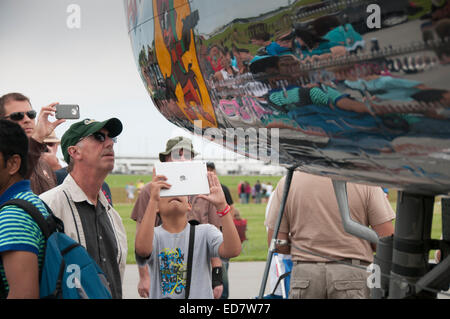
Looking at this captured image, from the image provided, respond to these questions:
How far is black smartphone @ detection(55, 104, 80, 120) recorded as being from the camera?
3.05m

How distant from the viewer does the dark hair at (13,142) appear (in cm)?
193

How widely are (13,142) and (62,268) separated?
0.51 meters

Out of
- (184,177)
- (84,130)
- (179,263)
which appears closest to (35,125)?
(84,130)

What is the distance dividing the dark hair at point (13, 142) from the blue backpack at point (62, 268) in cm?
23

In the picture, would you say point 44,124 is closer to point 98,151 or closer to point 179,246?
point 98,151

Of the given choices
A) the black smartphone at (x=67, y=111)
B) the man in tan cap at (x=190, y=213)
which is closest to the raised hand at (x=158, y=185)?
the black smartphone at (x=67, y=111)

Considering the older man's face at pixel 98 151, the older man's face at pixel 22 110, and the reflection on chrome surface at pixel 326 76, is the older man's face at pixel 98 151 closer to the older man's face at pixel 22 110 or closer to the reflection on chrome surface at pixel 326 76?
the older man's face at pixel 22 110

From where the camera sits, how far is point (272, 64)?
3.18ft

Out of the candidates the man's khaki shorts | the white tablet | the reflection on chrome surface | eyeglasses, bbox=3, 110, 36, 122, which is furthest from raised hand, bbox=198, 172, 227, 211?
the reflection on chrome surface

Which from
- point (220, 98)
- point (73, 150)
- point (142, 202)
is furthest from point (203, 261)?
point (220, 98)

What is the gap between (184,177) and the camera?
267cm

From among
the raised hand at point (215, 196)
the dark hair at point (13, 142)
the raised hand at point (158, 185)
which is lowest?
the raised hand at point (215, 196)
